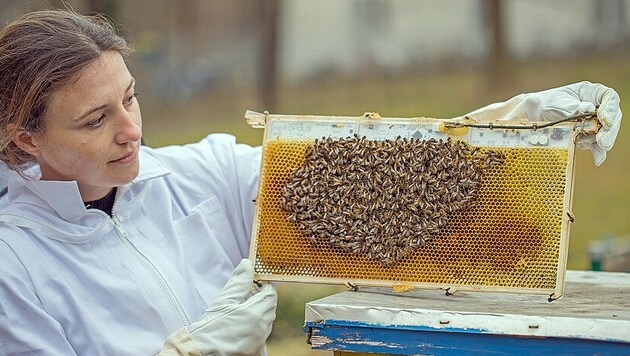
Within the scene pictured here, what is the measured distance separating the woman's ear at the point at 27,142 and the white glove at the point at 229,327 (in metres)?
0.71

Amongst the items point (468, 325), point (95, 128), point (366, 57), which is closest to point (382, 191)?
point (468, 325)

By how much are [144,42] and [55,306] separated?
842cm

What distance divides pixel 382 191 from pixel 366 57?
7.70 metres

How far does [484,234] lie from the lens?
7.63 feet

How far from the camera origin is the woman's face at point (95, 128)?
2.44 meters

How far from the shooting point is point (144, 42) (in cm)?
1047

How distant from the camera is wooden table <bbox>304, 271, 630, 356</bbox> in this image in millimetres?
1891

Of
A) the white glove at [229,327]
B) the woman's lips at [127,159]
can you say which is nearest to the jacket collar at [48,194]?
the woman's lips at [127,159]

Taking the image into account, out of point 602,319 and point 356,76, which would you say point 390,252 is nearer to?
point 602,319

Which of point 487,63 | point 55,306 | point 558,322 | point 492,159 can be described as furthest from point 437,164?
point 487,63

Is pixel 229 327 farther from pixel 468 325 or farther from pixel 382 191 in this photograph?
pixel 468 325

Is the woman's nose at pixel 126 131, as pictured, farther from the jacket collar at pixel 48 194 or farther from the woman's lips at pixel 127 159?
the jacket collar at pixel 48 194

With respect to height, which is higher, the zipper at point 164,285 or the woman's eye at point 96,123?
the woman's eye at point 96,123

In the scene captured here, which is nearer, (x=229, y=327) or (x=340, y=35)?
(x=229, y=327)
